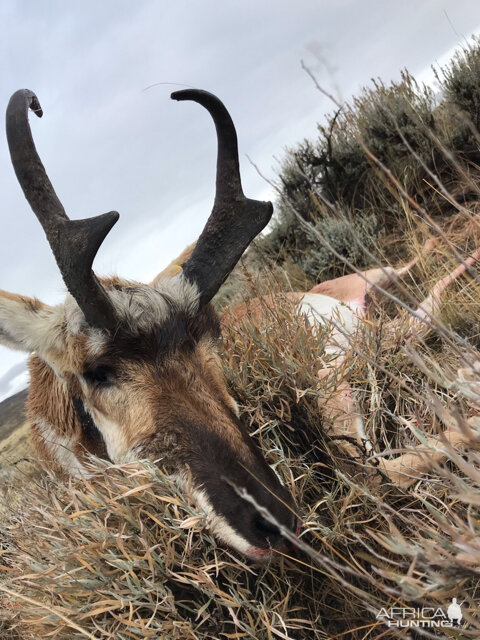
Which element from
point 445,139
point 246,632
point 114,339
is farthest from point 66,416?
point 445,139

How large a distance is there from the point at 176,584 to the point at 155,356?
1152mm

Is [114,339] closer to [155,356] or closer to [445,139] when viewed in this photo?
[155,356]

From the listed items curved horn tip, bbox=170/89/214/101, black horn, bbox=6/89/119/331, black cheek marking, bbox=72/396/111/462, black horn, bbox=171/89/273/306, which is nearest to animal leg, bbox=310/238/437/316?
black horn, bbox=171/89/273/306

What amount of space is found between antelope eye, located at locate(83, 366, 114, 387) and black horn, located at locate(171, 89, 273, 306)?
840mm

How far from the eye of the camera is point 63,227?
2.73 meters

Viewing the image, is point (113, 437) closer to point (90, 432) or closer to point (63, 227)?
point (90, 432)

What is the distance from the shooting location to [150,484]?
2.30 meters

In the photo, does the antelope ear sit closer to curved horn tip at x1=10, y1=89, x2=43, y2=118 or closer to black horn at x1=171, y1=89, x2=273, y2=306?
black horn at x1=171, y1=89, x2=273, y2=306

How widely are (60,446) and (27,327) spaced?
934 mm

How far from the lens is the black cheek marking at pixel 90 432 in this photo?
10.3ft

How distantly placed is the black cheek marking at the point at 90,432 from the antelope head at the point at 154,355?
0.04ft
